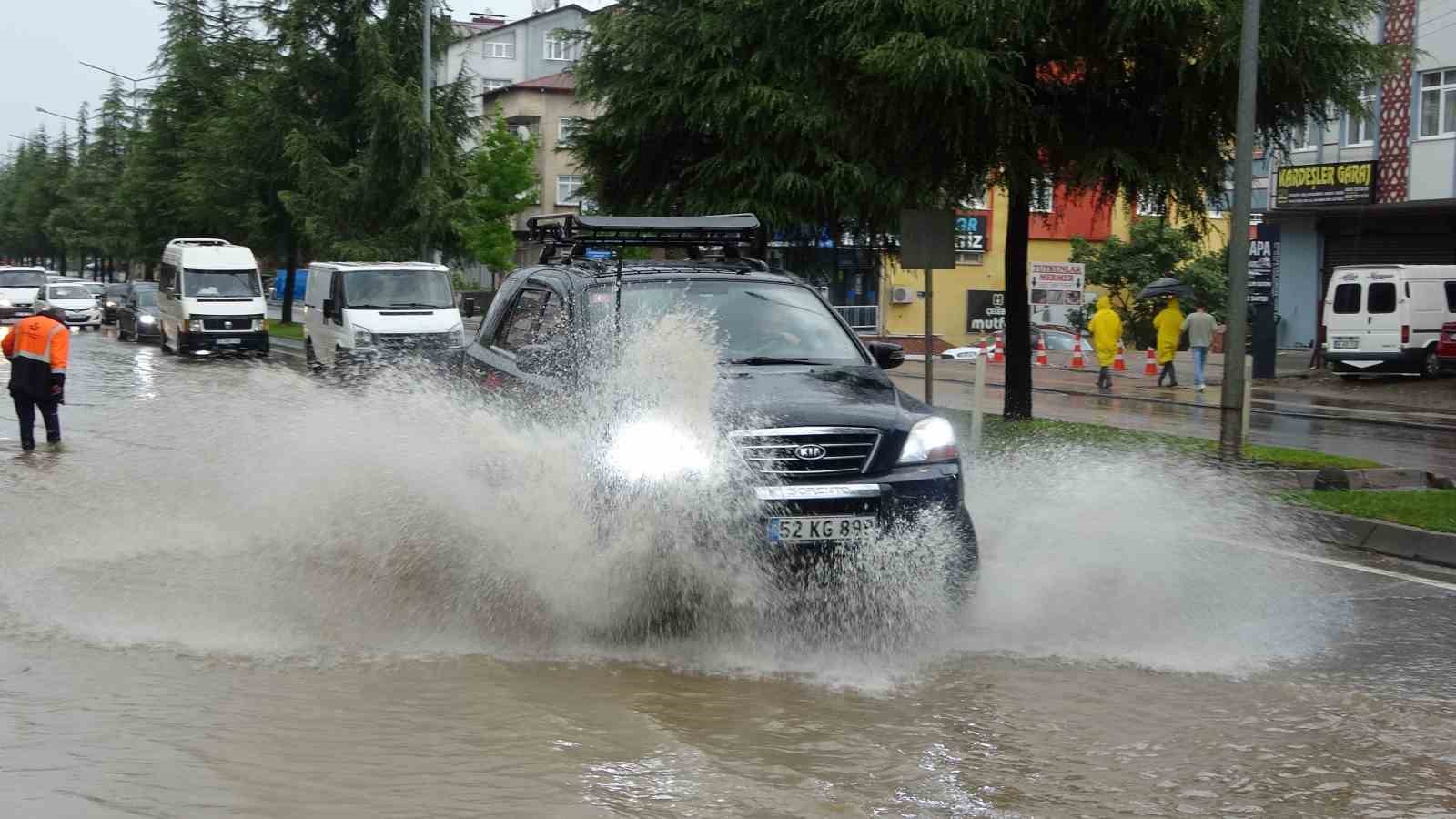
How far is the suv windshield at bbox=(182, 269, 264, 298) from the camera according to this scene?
34.6m

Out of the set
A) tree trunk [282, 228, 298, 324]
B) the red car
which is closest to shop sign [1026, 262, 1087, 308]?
the red car

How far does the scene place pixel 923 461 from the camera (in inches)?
275

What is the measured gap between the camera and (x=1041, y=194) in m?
17.8

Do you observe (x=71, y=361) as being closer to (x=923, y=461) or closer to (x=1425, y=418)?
(x=1425, y=418)

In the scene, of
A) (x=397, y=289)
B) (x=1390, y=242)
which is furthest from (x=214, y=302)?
(x=1390, y=242)

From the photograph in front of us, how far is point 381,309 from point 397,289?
0.64 meters

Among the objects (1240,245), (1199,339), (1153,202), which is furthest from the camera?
(1199,339)

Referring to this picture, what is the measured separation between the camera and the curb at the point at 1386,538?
9.95 metres

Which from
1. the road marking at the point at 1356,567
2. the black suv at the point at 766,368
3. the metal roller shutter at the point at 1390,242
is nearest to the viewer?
the black suv at the point at 766,368

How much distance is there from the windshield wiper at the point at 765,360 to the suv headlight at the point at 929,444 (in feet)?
3.02

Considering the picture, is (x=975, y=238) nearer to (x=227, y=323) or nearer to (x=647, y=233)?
(x=227, y=323)

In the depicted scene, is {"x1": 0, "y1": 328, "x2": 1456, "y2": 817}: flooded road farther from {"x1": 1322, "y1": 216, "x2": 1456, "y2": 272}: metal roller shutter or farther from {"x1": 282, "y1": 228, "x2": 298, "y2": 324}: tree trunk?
{"x1": 282, "y1": 228, "x2": 298, "y2": 324}: tree trunk

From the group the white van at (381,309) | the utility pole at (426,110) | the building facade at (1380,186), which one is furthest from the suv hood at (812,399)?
the utility pole at (426,110)

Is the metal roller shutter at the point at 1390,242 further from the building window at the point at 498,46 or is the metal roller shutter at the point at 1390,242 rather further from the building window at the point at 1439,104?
the building window at the point at 498,46
